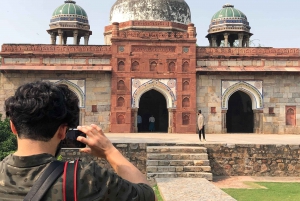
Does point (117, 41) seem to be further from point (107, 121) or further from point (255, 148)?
point (255, 148)

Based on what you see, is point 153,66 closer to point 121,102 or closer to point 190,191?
point 121,102

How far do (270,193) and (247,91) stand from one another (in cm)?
979

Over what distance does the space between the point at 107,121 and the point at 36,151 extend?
14.7 metres

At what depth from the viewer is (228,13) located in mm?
20406

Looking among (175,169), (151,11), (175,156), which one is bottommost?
(175,169)

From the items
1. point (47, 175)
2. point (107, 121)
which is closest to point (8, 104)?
point (47, 175)

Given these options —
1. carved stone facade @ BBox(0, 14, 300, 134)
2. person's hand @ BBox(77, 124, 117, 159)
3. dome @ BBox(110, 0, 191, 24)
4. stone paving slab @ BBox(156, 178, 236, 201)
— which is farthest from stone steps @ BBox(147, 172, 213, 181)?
dome @ BBox(110, 0, 191, 24)

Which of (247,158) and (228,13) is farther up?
(228,13)

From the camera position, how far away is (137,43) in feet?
54.0

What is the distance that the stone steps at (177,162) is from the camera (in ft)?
28.7

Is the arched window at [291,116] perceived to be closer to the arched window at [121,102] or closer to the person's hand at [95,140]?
the arched window at [121,102]

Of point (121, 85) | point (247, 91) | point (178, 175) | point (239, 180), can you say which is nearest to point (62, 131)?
point (178, 175)

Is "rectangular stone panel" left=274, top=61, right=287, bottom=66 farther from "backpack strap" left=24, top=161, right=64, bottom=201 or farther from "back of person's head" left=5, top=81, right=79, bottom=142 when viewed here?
"backpack strap" left=24, top=161, right=64, bottom=201

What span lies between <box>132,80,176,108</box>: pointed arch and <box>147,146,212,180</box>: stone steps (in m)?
6.77
